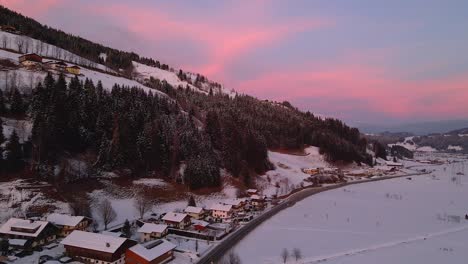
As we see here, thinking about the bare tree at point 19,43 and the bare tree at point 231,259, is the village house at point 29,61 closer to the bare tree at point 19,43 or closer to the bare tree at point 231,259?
the bare tree at point 19,43

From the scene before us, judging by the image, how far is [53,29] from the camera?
132125mm

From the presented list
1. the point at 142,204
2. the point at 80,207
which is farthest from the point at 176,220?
the point at 80,207

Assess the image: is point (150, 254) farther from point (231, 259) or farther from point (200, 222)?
point (200, 222)

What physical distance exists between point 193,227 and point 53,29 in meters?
121

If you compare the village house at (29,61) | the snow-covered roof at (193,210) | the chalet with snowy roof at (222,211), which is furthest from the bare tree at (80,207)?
the village house at (29,61)

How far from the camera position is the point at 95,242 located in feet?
92.2

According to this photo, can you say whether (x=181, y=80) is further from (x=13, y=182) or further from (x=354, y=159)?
(x=13, y=182)

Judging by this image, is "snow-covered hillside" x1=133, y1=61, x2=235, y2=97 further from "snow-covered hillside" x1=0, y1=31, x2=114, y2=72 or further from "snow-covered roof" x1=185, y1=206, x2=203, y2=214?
"snow-covered roof" x1=185, y1=206, x2=203, y2=214

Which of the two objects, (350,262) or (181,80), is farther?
(181,80)

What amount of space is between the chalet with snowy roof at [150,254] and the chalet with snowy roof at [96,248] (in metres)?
0.81

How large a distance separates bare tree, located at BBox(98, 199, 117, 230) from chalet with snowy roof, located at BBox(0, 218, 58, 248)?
19.2ft

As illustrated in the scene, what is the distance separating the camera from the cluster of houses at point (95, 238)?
27.6 metres

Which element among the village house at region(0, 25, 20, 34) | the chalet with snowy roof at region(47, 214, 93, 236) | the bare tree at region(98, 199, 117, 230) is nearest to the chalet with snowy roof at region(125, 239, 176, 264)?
the chalet with snowy roof at region(47, 214, 93, 236)

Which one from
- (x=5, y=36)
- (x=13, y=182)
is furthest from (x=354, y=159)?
(x=5, y=36)
